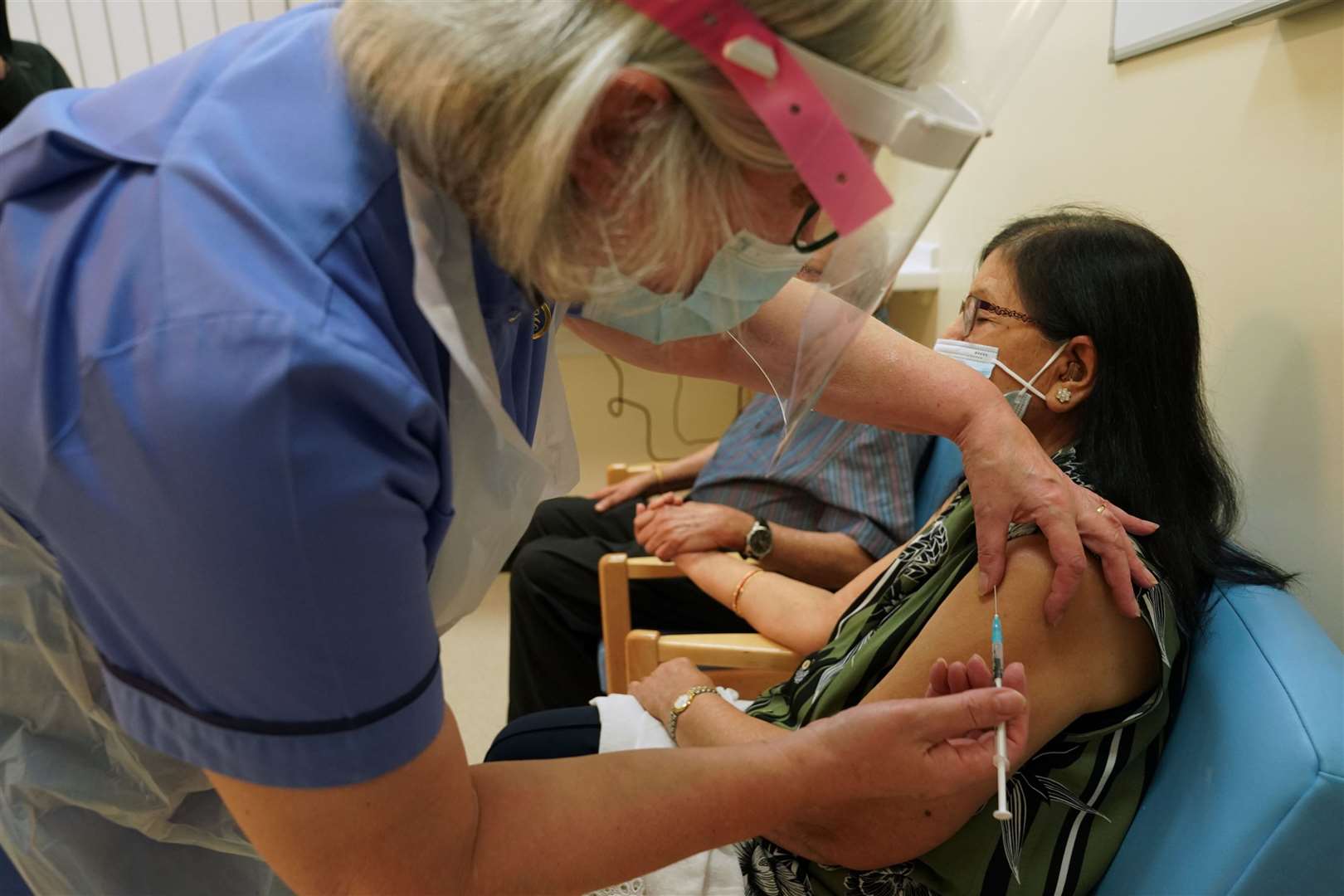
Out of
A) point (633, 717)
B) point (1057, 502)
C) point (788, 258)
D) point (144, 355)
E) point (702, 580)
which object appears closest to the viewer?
point (144, 355)

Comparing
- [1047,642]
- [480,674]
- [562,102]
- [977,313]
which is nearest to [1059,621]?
[1047,642]

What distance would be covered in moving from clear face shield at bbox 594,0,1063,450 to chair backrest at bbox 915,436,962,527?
983mm

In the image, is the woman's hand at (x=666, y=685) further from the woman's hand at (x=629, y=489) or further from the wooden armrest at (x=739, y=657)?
the woman's hand at (x=629, y=489)

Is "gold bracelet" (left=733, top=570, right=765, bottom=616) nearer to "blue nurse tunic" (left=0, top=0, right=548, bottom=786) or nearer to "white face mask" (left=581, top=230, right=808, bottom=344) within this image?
"white face mask" (left=581, top=230, right=808, bottom=344)

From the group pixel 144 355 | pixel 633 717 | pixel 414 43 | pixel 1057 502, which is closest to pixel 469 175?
pixel 414 43

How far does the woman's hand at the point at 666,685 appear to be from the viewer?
4.59ft

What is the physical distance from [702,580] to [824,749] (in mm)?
1093

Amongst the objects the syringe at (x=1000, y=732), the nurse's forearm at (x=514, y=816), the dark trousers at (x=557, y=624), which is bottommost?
the dark trousers at (x=557, y=624)

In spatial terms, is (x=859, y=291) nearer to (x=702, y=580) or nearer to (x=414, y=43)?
(x=414, y=43)

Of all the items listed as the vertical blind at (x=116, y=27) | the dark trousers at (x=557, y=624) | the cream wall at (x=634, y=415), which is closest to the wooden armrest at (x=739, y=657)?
the dark trousers at (x=557, y=624)

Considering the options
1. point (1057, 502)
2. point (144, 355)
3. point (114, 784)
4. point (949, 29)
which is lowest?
point (114, 784)

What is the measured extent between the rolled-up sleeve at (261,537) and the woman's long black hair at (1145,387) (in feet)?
2.79

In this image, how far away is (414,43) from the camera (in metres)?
0.61

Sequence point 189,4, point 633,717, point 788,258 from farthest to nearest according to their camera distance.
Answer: point 189,4 < point 633,717 < point 788,258
